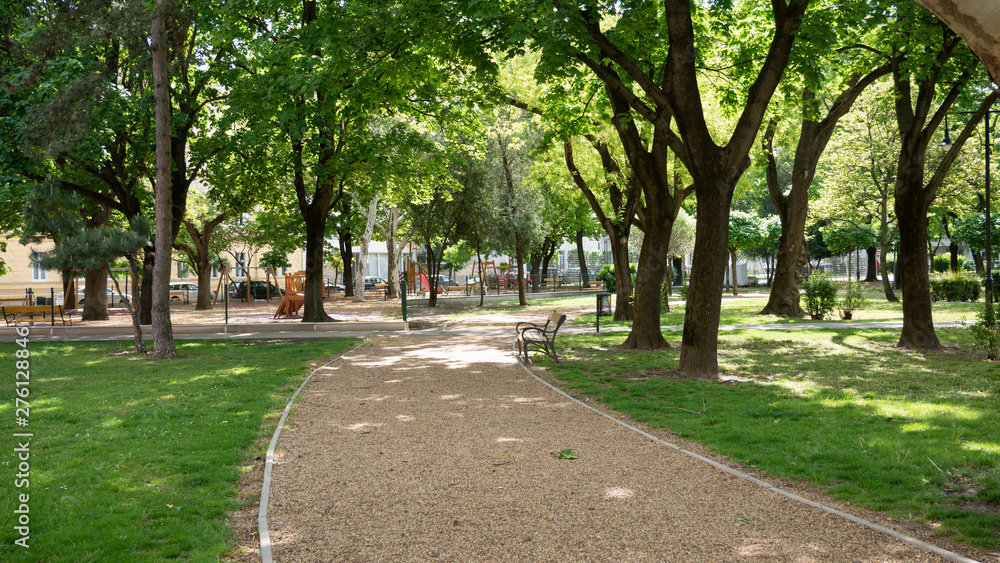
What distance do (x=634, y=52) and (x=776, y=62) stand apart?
9.24ft

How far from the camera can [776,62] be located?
32.0 feet

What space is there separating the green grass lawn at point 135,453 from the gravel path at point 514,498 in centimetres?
53

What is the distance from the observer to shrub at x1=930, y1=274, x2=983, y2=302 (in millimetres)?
23984

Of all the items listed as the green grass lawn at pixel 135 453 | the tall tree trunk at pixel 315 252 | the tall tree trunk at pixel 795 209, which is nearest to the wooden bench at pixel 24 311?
the tall tree trunk at pixel 315 252

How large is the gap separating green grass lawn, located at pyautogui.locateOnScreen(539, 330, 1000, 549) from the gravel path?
2.09ft

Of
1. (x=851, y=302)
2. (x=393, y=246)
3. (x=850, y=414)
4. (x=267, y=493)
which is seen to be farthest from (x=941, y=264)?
(x=267, y=493)

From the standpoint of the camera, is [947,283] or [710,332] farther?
[947,283]

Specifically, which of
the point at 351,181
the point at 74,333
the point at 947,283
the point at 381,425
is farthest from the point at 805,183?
the point at 74,333

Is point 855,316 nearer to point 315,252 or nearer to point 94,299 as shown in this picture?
point 315,252

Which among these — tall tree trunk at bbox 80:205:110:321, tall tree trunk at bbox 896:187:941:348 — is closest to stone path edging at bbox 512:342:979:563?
tall tree trunk at bbox 896:187:941:348

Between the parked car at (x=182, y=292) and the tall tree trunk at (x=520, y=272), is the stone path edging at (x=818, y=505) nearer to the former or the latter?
the tall tree trunk at (x=520, y=272)

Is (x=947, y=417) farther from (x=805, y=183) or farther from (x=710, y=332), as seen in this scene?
(x=805, y=183)

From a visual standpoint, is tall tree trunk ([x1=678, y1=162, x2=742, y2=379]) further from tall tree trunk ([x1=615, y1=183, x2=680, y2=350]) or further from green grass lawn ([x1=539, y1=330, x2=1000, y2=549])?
tall tree trunk ([x1=615, y1=183, x2=680, y2=350])

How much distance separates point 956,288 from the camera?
80.2 feet
